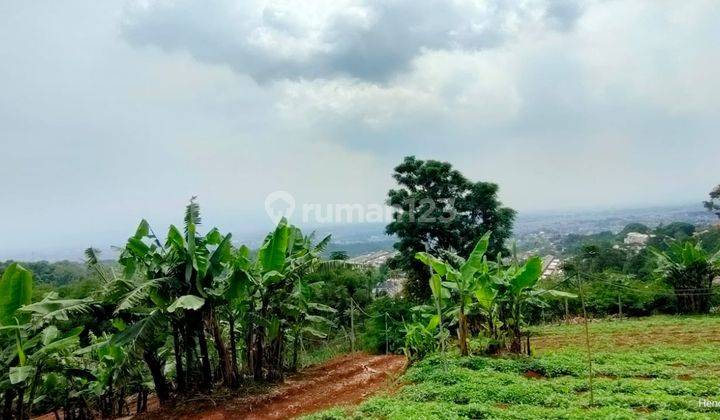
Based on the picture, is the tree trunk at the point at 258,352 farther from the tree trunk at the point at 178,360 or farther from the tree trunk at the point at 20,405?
the tree trunk at the point at 20,405

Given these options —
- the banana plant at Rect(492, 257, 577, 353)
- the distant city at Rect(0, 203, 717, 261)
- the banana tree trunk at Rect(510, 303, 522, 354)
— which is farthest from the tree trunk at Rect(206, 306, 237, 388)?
the banana tree trunk at Rect(510, 303, 522, 354)

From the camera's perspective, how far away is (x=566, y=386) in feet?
26.1

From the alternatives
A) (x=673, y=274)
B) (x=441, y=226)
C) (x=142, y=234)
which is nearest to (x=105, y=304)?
(x=142, y=234)

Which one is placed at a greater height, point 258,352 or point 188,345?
point 188,345

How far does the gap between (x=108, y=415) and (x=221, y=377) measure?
4.08 metres

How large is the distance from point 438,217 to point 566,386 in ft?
40.1

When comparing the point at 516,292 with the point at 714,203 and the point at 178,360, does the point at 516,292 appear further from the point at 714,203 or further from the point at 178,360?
the point at 714,203

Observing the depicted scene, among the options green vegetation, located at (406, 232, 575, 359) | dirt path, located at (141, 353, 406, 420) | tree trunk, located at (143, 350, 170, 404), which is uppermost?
green vegetation, located at (406, 232, 575, 359)

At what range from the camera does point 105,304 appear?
362 inches

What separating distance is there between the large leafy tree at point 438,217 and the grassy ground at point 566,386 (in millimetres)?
8506

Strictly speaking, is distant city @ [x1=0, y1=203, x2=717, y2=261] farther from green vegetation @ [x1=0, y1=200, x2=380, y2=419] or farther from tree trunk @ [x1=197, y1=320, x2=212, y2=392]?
tree trunk @ [x1=197, y1=320, x2=212, y2=392]

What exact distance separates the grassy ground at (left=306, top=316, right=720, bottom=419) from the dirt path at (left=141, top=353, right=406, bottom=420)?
1.21 meters

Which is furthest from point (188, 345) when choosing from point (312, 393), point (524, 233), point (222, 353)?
point (524, 233)

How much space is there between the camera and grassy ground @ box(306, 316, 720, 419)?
22.2 feet
